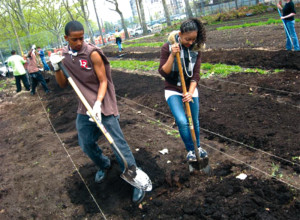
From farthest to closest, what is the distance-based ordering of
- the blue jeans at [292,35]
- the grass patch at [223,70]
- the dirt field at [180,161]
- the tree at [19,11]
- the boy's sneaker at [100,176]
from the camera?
the tree at [19,11], the blue jeans at [292,35], the grass patch at [223,70], the boy's sneaker at [100,176], the dirt field at [180,161]

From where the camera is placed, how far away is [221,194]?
305cm

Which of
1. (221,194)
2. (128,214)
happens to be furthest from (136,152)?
(221,194)

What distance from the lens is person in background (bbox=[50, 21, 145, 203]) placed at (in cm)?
303

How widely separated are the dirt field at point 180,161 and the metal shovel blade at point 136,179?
0.22 metres

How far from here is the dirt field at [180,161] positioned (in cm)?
303

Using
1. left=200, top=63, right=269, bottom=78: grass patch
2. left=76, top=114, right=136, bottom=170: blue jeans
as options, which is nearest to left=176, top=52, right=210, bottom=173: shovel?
left=76, top=114, right=136, bottom=170: blue jeans

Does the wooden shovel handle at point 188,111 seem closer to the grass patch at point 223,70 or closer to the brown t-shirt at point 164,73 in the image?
the brown t-shirt at point 164,73

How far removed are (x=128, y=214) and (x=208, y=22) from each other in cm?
2621

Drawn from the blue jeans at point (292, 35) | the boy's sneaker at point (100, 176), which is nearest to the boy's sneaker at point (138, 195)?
the boy's sneaker at point (100, 176)

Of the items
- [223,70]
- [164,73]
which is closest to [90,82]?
[164,73]

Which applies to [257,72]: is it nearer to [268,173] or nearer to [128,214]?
[268,173]

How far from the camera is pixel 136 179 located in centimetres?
318

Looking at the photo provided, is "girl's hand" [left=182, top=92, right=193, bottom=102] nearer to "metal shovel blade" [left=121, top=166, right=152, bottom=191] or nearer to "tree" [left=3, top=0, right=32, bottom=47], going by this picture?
"metal shovel blade" [left=121, top=166, right=152, bottom=191]

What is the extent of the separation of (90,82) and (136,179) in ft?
3.95
